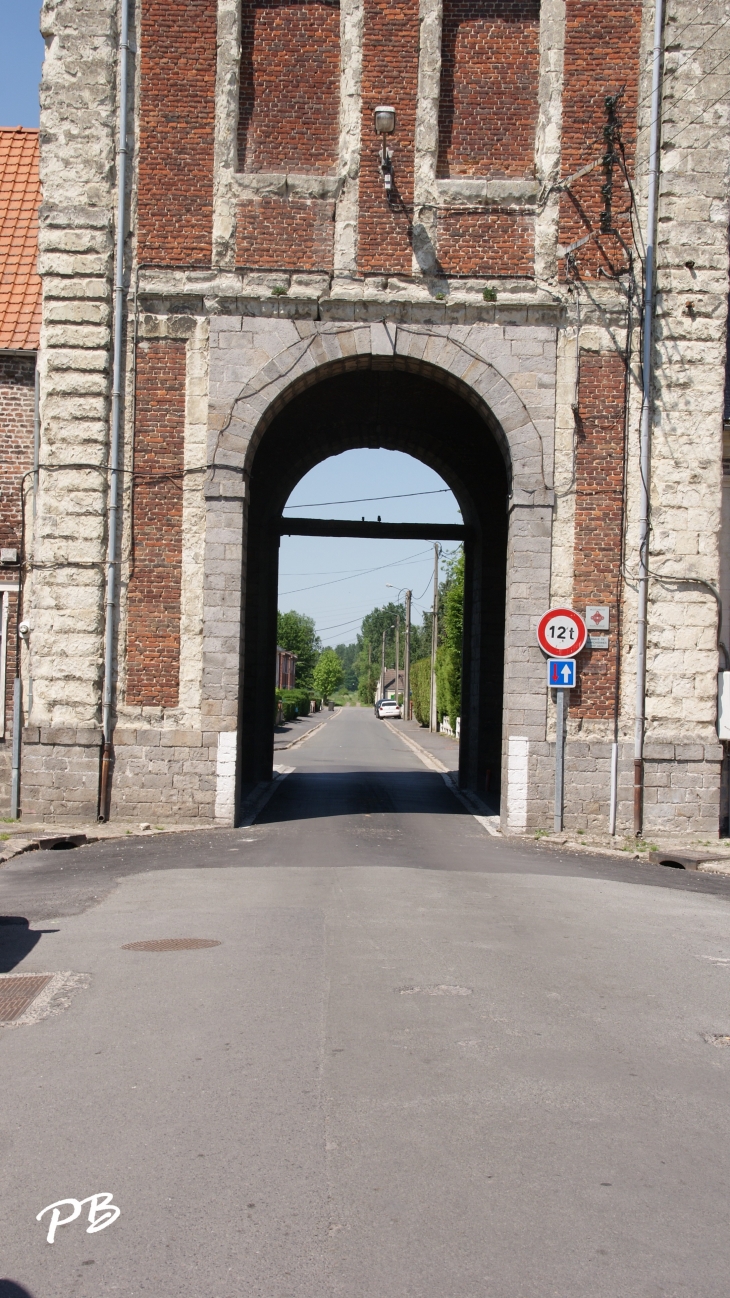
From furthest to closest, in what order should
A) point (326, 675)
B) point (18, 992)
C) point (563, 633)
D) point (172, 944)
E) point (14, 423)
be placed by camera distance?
point (326, 675) → point (14, 423) → point (563, 633) → point (172, 944) → point (18, 992)

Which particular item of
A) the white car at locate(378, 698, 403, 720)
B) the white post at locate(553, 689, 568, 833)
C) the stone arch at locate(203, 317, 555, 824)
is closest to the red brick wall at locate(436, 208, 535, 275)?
the stone arch at locate(203, 317, 555, 824)

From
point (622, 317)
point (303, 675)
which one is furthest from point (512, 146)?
point (303, 675)

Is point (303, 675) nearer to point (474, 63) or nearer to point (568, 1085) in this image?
point (474, 63)

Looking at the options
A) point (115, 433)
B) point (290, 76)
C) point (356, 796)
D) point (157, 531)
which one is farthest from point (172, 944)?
point (356, 796)

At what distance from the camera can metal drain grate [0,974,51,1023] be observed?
618 centimetres

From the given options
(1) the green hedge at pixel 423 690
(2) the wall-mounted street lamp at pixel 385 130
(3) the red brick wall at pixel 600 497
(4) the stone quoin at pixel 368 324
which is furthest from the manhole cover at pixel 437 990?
(1) the green hedge at pixel 423 690

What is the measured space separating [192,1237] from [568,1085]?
1992 mm

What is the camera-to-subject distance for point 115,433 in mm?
15227

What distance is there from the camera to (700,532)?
15039 mm

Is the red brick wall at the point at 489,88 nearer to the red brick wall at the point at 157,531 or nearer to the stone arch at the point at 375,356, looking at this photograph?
the stone arch at the point at 375,356

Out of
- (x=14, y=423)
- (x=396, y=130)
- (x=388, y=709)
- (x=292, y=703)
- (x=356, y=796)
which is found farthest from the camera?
(x=388, y=709)

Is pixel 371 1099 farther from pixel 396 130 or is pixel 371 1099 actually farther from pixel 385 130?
pixel 396 130

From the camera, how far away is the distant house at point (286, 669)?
98.4m

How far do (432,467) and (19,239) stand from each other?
8.82m
